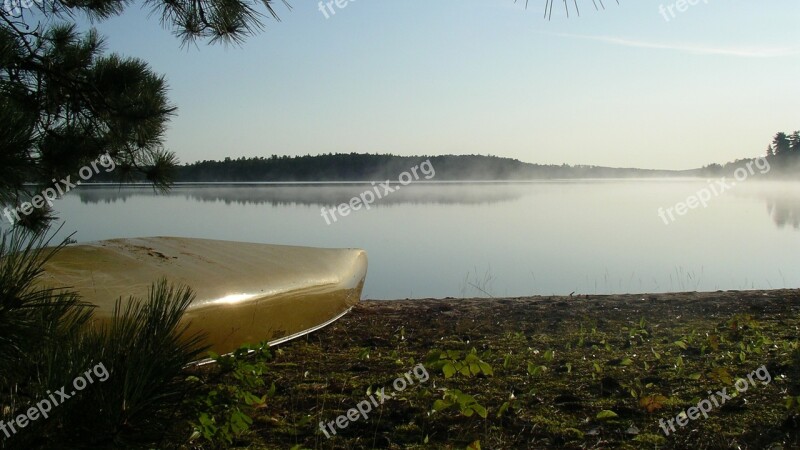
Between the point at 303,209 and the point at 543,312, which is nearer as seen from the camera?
the point at 543,312

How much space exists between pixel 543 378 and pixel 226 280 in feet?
5.55

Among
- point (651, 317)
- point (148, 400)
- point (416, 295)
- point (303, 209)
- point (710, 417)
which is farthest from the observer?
point (303, 209)

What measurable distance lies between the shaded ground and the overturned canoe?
198mm

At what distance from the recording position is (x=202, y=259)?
146 inches

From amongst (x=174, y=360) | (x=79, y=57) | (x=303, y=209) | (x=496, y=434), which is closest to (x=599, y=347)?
(x=496, y=434)

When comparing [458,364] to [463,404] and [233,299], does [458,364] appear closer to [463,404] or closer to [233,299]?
[463,404]

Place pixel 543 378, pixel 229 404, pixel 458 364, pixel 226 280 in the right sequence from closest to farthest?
1. pixel 229 404
2. pixel 458 364
3. pixel 543 378
4. pixel 226 280

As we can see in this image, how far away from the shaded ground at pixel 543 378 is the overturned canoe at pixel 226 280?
0.20m

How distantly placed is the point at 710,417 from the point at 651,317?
188 cm

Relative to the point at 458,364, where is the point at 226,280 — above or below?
above

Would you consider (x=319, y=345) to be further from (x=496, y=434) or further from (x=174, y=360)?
(x=174, y=360)

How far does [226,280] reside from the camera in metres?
3.37

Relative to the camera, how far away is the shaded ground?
2.22 m

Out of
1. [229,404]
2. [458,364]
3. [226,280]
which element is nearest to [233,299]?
[226,280]
